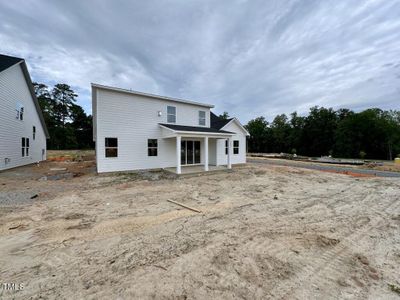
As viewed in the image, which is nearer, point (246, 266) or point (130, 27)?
point (246, 266)

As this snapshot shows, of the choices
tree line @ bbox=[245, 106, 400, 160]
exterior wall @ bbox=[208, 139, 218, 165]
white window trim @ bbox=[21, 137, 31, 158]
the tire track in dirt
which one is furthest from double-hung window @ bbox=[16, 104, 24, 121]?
tree line @ bbox=[245, 106, 400, 160]

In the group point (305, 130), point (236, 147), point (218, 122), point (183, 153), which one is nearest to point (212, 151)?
point (236, 147)

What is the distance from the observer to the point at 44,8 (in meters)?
9.12

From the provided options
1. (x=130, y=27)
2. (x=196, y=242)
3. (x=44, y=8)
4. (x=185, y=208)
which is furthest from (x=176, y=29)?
(x=196, y=242)

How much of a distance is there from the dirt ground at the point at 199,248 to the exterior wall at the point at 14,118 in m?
8.91

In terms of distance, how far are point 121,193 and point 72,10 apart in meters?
10.3

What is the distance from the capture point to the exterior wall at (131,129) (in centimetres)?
1038

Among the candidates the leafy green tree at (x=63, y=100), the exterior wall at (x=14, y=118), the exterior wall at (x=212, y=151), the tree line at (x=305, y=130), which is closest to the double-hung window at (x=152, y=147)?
the exterior wall at (x=212, y=151)

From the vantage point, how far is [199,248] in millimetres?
3057

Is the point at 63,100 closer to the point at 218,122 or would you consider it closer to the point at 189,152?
the point at 218,122

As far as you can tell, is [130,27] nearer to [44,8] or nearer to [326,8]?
[44,8]

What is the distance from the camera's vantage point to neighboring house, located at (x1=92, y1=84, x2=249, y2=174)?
34.3ft

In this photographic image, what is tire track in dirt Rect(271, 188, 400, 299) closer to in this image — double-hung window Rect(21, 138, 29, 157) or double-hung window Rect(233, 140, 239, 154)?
double-hung window Rect(233, 140, 239, 154)

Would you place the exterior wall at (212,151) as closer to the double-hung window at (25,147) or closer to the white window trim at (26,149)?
the double-hung window at (25,147)
